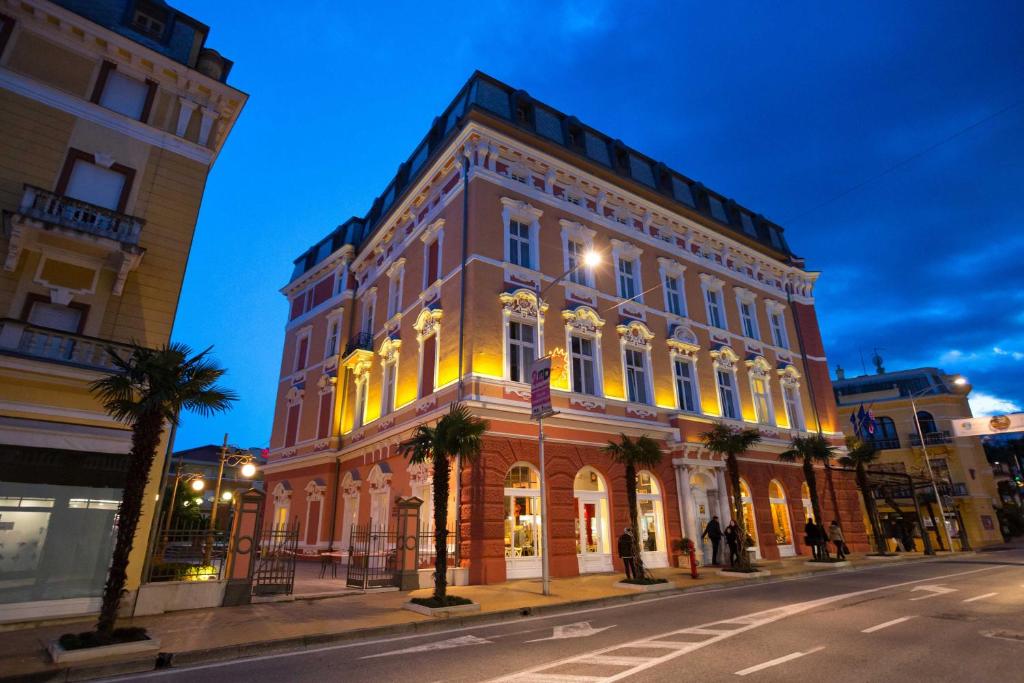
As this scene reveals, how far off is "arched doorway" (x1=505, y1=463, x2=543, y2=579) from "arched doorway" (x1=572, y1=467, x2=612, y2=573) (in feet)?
5.38

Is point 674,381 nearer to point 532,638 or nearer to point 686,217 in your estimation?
point 686,217

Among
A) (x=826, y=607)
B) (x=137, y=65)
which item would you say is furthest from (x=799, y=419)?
(x=137, y=65)

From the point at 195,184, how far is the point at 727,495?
23.3 m

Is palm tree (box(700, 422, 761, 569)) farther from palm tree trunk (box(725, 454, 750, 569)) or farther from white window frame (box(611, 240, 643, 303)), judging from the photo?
white window frame (box(611, 240, 643, 303))

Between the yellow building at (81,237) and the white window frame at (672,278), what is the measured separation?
1904 centimetres

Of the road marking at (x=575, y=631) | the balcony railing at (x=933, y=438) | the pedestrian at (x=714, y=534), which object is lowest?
the road marking at (x=575, y=631)

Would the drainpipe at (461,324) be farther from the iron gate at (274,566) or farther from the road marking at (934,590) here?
the road marking at (934,590)

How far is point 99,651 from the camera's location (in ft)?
24.6

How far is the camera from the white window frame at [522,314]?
18698 mm

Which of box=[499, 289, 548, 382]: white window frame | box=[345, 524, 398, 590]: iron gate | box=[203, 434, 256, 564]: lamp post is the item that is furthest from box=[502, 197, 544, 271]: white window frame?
box=[203, 434, 256, 564]: lamp post

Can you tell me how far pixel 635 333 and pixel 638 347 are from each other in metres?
0.65

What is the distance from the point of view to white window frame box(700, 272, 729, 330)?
27094 mm

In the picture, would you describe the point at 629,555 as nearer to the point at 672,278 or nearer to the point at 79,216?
the point at 672,278

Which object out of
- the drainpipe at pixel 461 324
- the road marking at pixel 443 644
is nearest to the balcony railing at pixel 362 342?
the drainpipe at pixel 461 324
